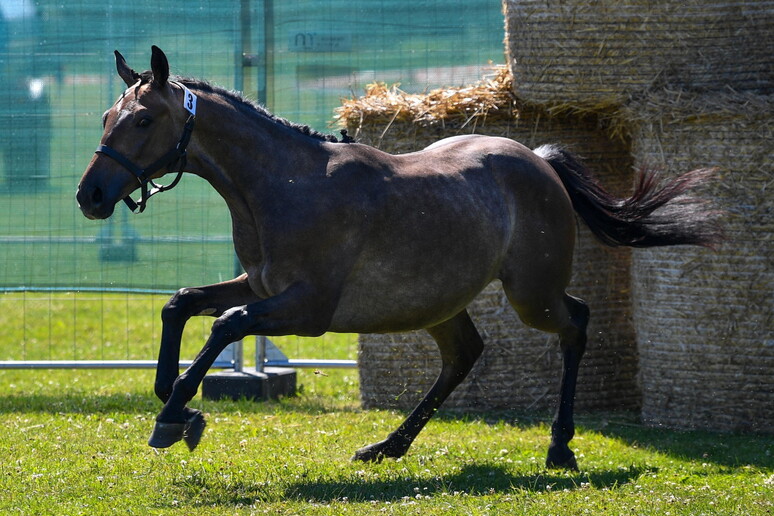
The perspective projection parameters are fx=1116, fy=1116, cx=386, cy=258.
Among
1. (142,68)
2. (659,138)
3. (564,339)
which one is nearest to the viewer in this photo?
(564,339)

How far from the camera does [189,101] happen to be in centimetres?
520

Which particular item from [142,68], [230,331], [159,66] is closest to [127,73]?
[159,66]

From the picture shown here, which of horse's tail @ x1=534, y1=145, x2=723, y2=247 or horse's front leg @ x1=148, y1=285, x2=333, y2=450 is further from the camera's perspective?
horse's tail @ x1=534, y1=145, x2=723, y2=247

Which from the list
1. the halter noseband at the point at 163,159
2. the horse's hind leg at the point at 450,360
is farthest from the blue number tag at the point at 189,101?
the horse's hind leg at the point at 450,360

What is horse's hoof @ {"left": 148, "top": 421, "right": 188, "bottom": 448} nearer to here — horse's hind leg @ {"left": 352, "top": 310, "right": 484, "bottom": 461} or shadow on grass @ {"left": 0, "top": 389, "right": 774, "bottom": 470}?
horse's hind leg @ {"left": 352, "top": 310, "right": 484, "bottom": 461}

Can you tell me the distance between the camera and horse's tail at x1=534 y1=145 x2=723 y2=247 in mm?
6369

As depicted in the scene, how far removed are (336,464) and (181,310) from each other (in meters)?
1.21

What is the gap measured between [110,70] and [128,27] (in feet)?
1.14

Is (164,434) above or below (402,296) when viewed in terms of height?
below

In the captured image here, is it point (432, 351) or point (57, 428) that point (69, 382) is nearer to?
point (57, 428)

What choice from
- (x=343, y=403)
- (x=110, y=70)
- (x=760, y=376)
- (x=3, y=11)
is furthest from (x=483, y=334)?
(x=3, y=11)

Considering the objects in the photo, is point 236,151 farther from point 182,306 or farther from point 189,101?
point 182,306

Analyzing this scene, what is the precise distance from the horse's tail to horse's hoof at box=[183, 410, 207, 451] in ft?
8.63

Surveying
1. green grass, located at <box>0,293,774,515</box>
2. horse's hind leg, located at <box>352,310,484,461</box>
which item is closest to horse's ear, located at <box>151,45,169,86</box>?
green grass, located at <box>0,293,774,515</box>
